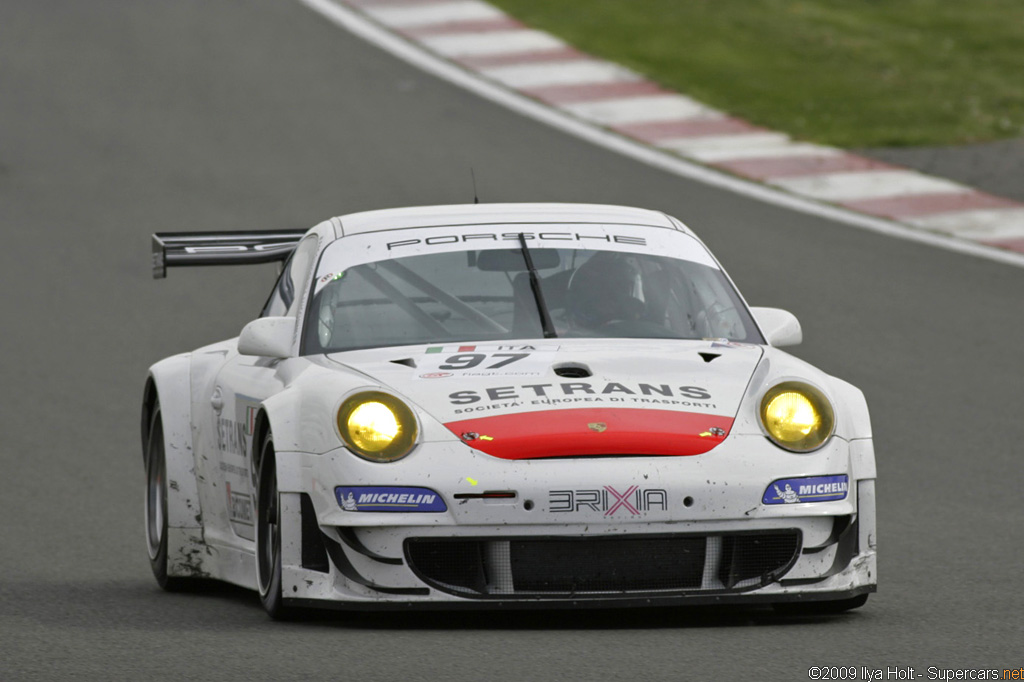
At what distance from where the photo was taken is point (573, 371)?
220 inches

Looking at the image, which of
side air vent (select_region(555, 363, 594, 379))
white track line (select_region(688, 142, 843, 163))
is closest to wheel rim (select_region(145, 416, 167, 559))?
side air vent (select_region(555, 363, 594, 379))

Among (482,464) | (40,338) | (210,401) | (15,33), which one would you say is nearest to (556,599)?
(482,464)

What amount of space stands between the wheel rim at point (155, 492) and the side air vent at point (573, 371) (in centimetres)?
196

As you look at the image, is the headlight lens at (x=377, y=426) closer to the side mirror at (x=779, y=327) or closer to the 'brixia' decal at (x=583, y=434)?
the 'brixia' decal at (x=583, y=434)

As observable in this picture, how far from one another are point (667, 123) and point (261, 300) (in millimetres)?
5391

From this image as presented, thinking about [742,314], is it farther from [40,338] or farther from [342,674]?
[40,338]

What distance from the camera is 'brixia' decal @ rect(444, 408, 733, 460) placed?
17.1 ft

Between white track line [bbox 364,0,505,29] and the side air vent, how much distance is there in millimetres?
14838

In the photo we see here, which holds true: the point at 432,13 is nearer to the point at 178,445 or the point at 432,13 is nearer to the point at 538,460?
the point at 178,445

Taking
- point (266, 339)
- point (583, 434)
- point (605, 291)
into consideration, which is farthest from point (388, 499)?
point (605, 291)

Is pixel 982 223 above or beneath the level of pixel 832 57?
beneath

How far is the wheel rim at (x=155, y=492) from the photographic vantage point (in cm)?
708

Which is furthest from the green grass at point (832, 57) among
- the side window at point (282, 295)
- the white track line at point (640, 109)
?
the side window at point (282, 295)

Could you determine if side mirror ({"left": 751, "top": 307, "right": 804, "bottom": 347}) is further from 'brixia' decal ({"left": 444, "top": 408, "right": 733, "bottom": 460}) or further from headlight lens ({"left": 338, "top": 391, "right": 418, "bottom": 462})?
headlight lens ({"left": 338, "top": 391, "right": 418, "bottom": 462})
